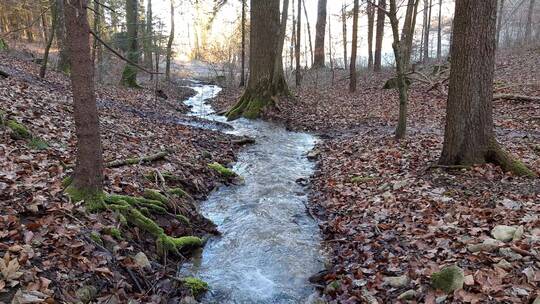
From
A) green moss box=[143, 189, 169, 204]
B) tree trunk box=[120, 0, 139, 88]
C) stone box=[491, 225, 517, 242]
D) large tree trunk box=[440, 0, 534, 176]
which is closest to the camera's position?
stone box=[491, 225, 517, 242]

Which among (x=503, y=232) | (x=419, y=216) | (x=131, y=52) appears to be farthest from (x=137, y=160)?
(x=131, y=52)

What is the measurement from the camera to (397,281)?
4.61 m

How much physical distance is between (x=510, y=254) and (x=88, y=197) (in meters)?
5.08

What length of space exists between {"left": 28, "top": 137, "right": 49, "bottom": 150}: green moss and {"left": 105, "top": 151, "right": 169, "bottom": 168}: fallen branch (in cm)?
108

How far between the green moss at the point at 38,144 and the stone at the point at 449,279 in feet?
21.0

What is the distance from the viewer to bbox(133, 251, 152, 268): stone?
16.3 ft

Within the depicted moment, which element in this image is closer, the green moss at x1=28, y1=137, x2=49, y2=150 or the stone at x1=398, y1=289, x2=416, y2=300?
the stone at x1=398, y1=289, x2=416, y2=300

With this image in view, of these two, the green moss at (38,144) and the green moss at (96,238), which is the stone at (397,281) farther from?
the green moss at (38,144)

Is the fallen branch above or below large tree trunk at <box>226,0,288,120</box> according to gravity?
below

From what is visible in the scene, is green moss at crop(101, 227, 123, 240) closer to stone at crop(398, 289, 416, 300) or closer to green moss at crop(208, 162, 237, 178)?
stone at crop(398, 289, 416, 300)

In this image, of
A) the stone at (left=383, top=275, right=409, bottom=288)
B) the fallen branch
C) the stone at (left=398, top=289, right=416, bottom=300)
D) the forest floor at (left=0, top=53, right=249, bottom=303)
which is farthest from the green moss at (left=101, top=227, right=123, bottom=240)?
the stone at (left=398, top=289, right=416, bottom=300)

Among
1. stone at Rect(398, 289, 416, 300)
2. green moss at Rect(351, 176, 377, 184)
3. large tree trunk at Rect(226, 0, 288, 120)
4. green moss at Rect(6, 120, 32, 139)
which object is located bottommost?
stone at Rect(398, 289, 416, 300)

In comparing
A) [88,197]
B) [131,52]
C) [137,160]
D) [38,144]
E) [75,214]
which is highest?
[131,52]

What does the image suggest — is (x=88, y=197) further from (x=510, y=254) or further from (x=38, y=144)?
(x=510, y=254)
